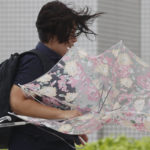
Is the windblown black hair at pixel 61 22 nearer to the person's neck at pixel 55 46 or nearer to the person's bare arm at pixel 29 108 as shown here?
the person's neck at pixel 55 46

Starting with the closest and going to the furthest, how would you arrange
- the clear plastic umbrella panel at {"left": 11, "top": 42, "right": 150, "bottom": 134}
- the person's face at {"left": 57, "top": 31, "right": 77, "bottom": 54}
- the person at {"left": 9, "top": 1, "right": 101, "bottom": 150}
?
the clear plastic umbrella panel at {"left": 11, "top": 42, "right": 150, "bottom": 134} < the person at {"left": 9, "top": 1, "right": 101, "bottom": 150} < the person's face at {"left": 57, "top": 31, "right": 77, "bottom": 54}

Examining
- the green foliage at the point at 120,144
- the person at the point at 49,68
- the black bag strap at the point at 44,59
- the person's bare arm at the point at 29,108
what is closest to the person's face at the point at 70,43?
the person at the point at 49,68

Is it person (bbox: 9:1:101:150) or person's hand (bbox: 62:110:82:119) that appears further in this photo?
person (bbox: 9:1:101:150)

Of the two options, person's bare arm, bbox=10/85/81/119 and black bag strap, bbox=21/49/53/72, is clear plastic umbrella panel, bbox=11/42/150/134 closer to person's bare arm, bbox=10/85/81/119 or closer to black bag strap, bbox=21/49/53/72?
person's bare arm, bbox=10/85/81/119

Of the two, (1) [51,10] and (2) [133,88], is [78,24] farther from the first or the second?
(2) [133,88]

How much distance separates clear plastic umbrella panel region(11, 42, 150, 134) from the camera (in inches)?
103

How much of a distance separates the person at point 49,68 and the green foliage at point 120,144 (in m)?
0.51

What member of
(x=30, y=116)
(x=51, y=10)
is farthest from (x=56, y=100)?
(x=51, y=10)

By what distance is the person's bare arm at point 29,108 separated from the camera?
107 inches

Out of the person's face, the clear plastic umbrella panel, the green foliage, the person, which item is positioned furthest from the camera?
the person's face

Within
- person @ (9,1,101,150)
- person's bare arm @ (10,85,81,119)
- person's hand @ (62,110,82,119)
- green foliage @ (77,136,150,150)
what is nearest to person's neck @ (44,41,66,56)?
person @ (9,1,101,150)

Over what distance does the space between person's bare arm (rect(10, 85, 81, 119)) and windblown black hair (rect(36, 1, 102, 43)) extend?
376 millimetres

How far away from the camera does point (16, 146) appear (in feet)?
9.46

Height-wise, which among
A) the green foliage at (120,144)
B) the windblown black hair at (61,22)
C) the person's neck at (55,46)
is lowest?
the green foliage at (120,144)
